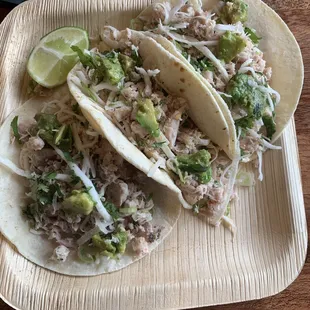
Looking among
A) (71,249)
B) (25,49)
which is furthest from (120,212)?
(25,49)

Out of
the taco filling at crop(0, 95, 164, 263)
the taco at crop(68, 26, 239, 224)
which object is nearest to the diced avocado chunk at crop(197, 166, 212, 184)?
the taco at crop(68, 26, 239, 224)

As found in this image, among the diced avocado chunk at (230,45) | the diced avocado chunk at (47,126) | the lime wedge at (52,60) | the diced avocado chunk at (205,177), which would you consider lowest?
the diced avocado chunk at (205,177)

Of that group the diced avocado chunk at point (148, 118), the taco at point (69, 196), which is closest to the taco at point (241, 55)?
the diced avocado chunk at point (148, 118)

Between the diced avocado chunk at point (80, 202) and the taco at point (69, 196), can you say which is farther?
the taco at point (69, 196)

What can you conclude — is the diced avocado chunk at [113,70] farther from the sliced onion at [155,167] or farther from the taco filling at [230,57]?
the sliced onion at [155,167]

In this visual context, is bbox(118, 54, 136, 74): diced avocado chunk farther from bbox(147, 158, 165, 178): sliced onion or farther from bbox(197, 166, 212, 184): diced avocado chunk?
bbox(197, 166, 212, 184): diced avocado chunk

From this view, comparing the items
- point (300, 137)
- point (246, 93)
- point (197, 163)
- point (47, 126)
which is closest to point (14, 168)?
point (47, 126)

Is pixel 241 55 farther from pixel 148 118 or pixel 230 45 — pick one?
pixel 148 118

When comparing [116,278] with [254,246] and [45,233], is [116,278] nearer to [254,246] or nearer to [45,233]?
[45,233]
